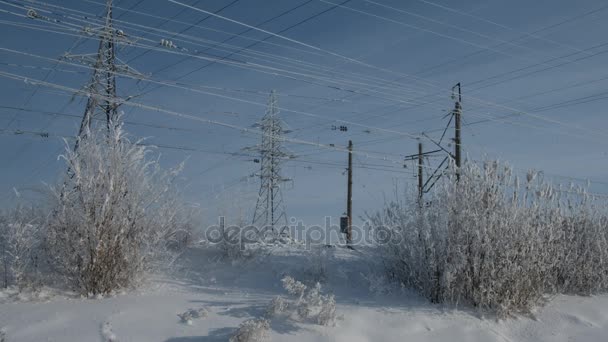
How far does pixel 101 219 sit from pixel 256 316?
283 cm

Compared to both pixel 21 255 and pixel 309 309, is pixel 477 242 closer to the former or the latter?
pixel 309 309

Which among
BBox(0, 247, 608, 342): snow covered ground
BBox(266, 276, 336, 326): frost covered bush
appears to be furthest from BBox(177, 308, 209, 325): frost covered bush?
BBox(266, 276, 336, 326): frost covered bush

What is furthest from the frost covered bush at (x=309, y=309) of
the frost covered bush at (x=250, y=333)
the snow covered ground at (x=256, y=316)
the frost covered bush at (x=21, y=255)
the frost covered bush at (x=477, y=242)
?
the frost covered bush at (x=21, y=255)

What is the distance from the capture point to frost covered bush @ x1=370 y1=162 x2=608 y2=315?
7414mm

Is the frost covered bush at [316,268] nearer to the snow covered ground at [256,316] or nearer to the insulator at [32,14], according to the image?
the snow covered ground at [256,316]

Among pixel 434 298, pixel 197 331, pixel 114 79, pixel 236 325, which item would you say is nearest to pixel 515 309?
pixel 434 298

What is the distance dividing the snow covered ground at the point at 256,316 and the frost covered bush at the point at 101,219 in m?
0.40

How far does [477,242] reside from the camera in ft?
24.6

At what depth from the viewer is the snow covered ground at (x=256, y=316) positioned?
5.41 m

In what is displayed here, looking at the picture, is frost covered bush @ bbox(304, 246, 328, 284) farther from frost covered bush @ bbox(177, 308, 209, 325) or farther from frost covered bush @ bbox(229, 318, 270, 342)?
frost covered bush @ bbox(229, 318, 270, 342)

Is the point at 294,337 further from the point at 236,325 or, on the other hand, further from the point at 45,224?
the point at 45,224

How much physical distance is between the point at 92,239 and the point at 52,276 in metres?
1.09

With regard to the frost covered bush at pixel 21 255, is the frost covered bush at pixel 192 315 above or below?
below

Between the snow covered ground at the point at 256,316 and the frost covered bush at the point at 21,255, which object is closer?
the snow covered ground at the point at 256,316
